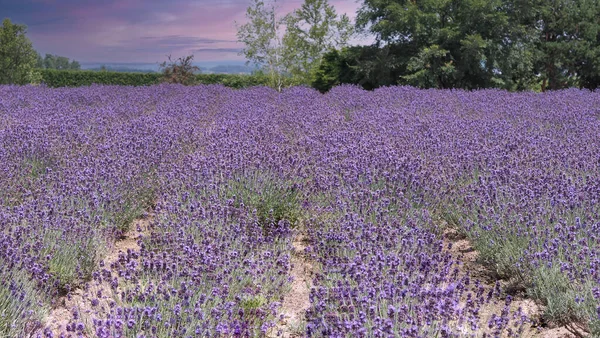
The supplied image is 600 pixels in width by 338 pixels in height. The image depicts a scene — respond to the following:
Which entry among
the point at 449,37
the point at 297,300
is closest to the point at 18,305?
the point at 297,300

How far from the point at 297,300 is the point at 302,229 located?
1226 millimetres

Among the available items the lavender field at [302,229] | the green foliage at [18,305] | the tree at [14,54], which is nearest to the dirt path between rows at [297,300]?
the lavender field at [302,229]

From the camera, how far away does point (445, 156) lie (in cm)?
487

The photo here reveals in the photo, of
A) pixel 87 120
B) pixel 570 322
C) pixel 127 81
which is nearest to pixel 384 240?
pixel 570 322

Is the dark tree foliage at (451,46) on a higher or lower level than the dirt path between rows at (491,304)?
higher

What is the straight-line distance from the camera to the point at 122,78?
25125 millimetres

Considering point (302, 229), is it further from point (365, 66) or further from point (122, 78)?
point (122, 78)

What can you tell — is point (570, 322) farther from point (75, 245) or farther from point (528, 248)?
point (75, 245)

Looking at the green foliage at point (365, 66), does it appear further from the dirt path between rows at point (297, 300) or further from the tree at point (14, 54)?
the dirt path between rows at point (297, 300)

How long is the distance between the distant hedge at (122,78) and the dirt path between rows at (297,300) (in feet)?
61.8

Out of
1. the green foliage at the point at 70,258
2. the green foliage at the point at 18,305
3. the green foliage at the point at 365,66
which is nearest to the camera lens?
the green foliage at the point at 18,305

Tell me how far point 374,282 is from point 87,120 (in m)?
5.20

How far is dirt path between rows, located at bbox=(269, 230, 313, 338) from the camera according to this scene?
2838mm

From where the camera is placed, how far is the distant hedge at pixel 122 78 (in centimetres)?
2273
